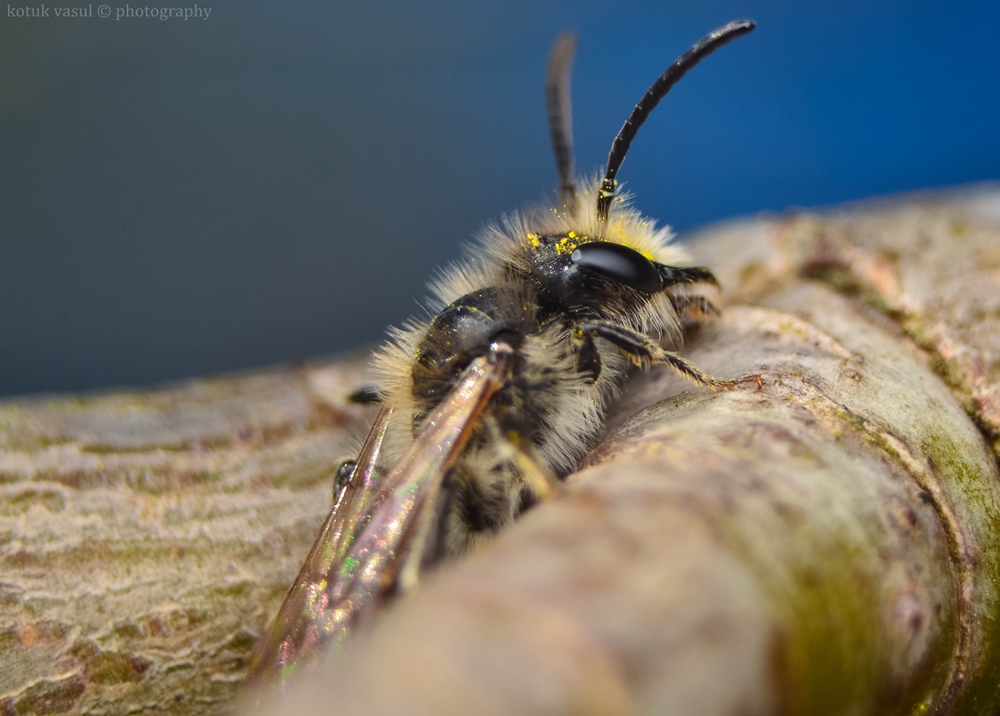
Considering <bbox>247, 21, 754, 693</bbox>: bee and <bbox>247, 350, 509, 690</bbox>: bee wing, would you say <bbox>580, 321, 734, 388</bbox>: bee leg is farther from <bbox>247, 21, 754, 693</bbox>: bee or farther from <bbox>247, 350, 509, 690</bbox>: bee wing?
<bbox>247, 350, 509, 690</bbox>: bee wing

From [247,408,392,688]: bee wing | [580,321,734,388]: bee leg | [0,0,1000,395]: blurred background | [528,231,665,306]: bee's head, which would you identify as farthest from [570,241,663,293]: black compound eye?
[0,0,1000,395]: blurred background

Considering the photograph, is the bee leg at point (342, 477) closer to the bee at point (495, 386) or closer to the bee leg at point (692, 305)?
the bee at point (495, 386)

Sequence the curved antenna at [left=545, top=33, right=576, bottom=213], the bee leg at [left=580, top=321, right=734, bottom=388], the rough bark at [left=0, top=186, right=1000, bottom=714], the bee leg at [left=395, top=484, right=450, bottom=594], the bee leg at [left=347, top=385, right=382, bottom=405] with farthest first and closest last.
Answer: the curved antenna at [left=545, top=33, right=576, bottom=213], the bee leg at [left=347, top=385, right=382, bottom=405], the bee leg at [left=580, top=321, right=734, bottom=388], the bee leg at [left=395, top=484, right=450, bottom=594], the rough bark at [left=0, top=186, right=1000, bottom=714]

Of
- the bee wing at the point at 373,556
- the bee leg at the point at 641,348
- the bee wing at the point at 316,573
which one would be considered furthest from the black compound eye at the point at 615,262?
the bee wing at the point at 316,573

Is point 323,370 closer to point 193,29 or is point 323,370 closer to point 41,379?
point 41,379

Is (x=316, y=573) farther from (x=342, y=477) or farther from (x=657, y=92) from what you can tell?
(x=657, y=92)

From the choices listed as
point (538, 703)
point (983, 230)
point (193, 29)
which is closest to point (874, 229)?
point (983, 230)
